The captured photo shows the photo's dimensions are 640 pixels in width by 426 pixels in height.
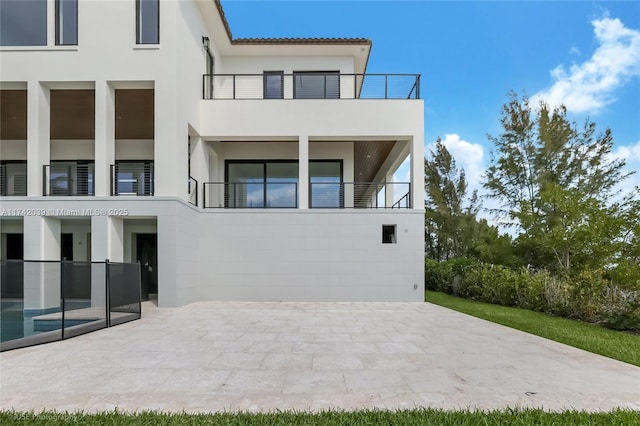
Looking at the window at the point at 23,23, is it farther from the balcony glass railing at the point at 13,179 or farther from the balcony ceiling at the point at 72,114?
the balcony glass railing at the point at 13,179

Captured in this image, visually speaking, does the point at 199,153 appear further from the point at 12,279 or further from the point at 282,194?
the point at 12,279

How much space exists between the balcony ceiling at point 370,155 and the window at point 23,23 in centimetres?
1060

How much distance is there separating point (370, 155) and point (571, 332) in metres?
10.5

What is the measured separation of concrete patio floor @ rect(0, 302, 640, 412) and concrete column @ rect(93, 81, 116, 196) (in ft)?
14.8

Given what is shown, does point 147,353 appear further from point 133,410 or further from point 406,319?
point 406,319

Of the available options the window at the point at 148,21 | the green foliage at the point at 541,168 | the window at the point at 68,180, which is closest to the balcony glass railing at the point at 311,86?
the window at the point at 148,21

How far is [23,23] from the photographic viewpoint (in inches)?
410

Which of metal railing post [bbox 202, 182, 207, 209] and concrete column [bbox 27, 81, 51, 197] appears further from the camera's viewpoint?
metal railing post [bbox 202, 182, 207, 209]

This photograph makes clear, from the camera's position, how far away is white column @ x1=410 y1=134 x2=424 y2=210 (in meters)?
12.1

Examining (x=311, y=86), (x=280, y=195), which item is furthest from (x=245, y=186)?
(x=311, y=86)

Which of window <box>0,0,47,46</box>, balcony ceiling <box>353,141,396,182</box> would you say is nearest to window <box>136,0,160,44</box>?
window <box>0,0,47,46</box>

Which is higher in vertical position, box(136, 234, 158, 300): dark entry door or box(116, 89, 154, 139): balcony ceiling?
box(116, 89, 154, 139): balcony ceiling

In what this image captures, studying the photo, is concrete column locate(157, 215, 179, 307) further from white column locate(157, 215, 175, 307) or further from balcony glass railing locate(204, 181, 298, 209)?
balcony glass railing locate(204, 181, 298, 209)

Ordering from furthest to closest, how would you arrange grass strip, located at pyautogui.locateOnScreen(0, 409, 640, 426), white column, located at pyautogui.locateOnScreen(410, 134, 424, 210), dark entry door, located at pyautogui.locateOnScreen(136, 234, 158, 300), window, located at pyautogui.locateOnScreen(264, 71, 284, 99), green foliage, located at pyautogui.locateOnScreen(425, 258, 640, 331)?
window, located at pyautogui.locateOnScreen(264, 71, 284, 99) → dark entry door, located at pyautogui.locateOnScreen(136, 234, 158, 300) → white column, located at pyautogui.locateOnScreen(410, 134, 424, 210) → green foliage, located at pyautogui.locateOnScreen(425, 258, 640, 331) → grass strip, located at pyautogui.locateOnScreen(0, 409, 640, 426)
